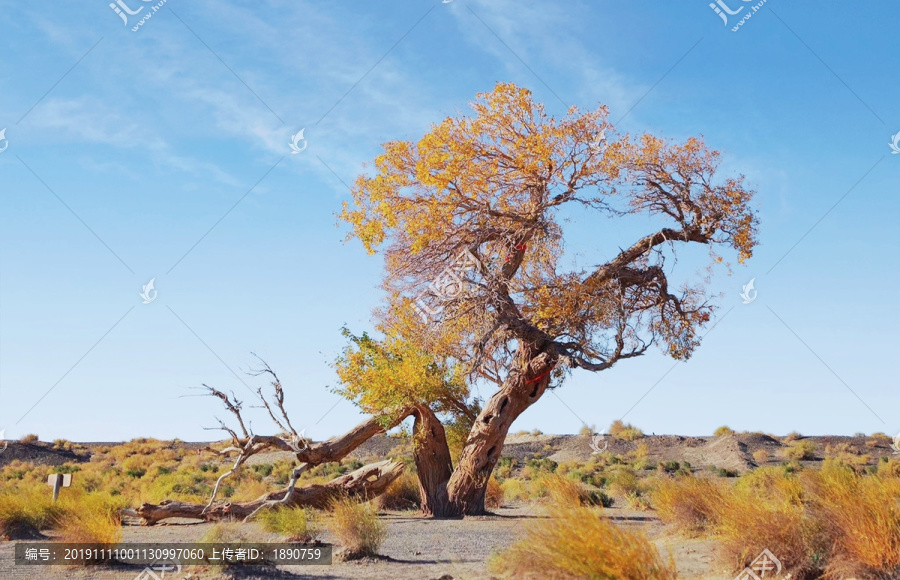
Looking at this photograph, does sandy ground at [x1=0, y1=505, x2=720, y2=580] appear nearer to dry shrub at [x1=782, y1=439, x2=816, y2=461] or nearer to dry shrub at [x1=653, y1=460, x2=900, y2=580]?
dry shrub at [x1=653, y1=460, x2=900, y2=580]

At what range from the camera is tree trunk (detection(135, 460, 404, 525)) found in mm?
19656

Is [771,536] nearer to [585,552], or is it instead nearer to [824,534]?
[824,534]

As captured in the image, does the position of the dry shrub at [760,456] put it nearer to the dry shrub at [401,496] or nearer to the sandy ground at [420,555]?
the dry shrub at [401,496]

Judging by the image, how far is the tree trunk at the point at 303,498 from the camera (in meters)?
19.7

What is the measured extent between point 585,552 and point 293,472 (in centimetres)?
1263

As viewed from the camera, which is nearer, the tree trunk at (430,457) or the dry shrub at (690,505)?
the dry shrub at (690,505)

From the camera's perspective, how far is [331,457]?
2172 cm

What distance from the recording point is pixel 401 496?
24094mm

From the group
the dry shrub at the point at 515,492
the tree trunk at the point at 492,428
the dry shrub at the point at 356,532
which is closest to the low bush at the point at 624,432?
the dry shrub at the point at 515,492

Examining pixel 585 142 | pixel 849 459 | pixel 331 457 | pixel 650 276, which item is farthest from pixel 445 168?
pixel 849 459

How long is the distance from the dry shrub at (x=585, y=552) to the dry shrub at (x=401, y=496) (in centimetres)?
1545

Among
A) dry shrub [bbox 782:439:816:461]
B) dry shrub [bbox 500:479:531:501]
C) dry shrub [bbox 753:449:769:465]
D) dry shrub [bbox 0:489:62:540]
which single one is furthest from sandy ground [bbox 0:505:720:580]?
dry shrub [bbox 782:439:816:461]

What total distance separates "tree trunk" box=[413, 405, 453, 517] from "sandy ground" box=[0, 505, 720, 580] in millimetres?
1869

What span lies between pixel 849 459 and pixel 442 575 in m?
37.7
